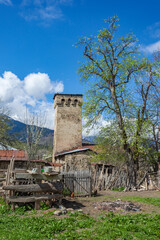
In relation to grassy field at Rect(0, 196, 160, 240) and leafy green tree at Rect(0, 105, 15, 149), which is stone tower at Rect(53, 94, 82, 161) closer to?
leafy green tree at Rect(0, 105, 15, 149)

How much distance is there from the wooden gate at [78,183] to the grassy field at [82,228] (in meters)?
5.88

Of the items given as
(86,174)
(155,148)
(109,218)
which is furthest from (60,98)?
(109,218)

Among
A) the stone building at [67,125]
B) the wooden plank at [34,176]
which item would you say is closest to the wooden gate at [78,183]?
the wooden plank at [34,176]

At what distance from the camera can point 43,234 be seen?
5.89m

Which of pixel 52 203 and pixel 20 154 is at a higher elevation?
pixel 20 154

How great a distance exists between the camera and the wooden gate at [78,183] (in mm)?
13844

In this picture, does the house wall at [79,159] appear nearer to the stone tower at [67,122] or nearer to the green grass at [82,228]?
the stone tower at [67,122]

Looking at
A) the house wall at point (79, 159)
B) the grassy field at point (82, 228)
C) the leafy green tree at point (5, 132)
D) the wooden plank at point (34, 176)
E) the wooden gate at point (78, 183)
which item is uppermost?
the leafy green tree at point (5, 132)

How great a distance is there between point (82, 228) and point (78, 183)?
7.51 m

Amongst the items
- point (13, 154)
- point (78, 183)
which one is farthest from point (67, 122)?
point (78, 183)

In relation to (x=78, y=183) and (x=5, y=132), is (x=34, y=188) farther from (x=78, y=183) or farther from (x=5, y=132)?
(x=5, y=132)

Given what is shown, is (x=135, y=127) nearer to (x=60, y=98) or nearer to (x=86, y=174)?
(x=86, y=174)

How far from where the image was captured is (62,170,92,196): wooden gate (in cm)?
1384

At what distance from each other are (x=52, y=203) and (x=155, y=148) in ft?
46.7
